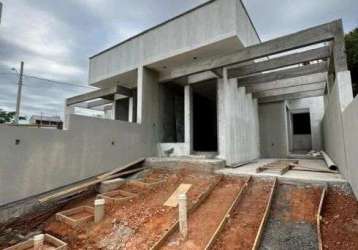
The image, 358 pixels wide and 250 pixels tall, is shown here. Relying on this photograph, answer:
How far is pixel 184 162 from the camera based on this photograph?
25.6 ft

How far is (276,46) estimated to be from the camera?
6488 millimetres

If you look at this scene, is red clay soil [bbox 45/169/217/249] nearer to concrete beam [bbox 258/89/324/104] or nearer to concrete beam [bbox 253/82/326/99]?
concrete beam [bbox 253/82/326/99]

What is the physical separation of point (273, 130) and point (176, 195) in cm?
961

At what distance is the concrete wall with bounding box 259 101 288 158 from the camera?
12.5m

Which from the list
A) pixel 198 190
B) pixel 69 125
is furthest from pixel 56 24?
pixel 198 190

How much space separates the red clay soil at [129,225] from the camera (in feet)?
12.4

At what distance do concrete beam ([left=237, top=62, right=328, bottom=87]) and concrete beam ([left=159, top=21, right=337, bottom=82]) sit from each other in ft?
6.81

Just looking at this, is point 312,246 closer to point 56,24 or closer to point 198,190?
point 198,190

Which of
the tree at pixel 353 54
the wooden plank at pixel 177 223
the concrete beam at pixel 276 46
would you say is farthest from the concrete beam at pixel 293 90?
the wooden plank at pixel 177 223

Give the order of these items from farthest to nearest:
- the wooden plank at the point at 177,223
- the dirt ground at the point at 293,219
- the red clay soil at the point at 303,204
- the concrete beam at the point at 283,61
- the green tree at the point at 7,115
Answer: the green tree at the point at 7,115 → the concrete beam at the point at 283,61 → the red clay soil at the point at 303,204 → the wooden plank at the point at 177,223 → the dirt ground at the point at 293,219

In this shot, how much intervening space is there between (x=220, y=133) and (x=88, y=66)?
1013 centimetres

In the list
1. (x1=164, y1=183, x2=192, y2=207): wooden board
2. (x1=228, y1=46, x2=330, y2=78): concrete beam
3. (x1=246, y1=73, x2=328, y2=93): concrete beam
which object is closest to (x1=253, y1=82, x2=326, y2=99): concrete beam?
(x1=246, y1=73, x2=328, y2=93): concrete beam

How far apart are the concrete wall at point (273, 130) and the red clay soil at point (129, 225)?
821cm

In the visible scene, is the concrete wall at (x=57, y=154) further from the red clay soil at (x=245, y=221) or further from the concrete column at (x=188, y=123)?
the red clay soil at (x=245, y=221)
